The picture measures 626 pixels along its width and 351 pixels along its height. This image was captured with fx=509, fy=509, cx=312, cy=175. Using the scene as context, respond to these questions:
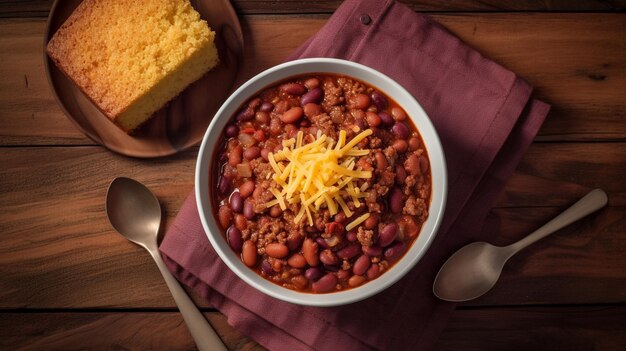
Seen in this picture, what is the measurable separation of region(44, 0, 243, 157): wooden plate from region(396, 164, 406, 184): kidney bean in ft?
3.52

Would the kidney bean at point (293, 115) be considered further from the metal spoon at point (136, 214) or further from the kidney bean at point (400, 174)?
the metal spoon at point (136, 214)

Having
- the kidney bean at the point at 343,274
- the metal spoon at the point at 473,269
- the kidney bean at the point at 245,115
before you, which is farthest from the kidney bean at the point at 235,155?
the metal spoon at the point at 473,269

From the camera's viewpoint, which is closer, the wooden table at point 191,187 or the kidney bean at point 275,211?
the kidney bean at point 275,211

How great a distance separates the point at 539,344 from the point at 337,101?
5.87 feet

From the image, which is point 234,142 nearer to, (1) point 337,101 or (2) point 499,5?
(1) point 337,101

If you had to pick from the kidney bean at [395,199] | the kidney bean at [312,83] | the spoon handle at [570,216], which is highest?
the kidney bean at [312,83]

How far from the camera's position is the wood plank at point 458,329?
112 inches

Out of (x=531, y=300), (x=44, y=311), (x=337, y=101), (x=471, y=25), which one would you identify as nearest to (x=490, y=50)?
(x=471, y=25)

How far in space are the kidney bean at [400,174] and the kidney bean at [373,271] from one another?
0.40 meters

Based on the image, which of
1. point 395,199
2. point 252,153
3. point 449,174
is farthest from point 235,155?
point 449,174

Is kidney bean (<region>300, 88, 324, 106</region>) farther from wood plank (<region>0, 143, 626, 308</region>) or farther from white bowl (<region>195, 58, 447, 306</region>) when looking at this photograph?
wood plank (<region>0, 143, 626, 308</region>)

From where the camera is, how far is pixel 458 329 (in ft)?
9.30

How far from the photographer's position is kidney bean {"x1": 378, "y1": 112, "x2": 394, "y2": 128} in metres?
2.41

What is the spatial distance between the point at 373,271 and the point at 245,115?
0.96 meters
